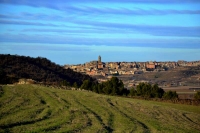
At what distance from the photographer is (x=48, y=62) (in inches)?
3979

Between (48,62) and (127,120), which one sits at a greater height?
(48,62)

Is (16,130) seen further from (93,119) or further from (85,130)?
(93,119)

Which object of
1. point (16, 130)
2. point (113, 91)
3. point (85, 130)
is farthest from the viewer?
point (113, 91)

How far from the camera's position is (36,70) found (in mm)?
83938

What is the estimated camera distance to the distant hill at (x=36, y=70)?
74500mm

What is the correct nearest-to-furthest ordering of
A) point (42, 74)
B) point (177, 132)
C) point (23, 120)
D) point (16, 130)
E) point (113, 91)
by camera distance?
point (16, 130), point (23, 120), point (177, 132), point (113, 91), point (42, 74)

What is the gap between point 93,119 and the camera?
1897 centimetres

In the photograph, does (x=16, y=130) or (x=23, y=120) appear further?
(x=23, y=120)

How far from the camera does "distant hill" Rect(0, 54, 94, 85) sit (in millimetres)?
74500

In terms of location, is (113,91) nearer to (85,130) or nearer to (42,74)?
(42,74)

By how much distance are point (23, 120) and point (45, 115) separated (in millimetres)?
2314

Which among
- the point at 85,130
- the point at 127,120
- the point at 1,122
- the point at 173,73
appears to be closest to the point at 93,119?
the point at 127,120

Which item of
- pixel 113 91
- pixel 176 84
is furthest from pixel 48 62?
pixel 113 91

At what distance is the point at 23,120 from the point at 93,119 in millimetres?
3843
